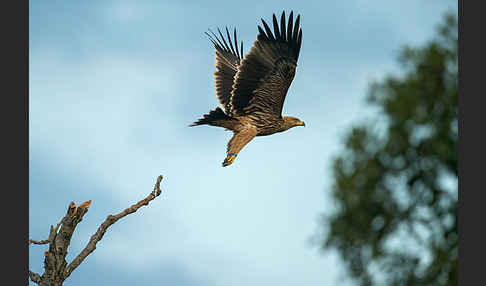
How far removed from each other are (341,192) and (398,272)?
1850 millimetres

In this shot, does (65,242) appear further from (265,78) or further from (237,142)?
(265,78)

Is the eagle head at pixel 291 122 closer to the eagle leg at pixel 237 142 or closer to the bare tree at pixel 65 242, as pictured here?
the eagle leg at pixel 237 142

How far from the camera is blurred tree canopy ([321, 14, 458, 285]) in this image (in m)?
11.3

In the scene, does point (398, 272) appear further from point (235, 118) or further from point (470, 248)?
point (235, 118)

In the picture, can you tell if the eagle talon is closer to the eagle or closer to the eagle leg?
the eagle leg

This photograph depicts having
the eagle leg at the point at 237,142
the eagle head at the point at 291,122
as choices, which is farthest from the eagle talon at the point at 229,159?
the eagle head at the point at 291,122

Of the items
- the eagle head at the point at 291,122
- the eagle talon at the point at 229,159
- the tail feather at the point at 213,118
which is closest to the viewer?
the eagle talon at the point at 229,159

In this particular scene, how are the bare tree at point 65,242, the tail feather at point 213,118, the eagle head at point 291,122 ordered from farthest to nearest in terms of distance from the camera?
the eagle head at point 291,122 → the tail feather at point 213,118 → the bare tree at point 65,242

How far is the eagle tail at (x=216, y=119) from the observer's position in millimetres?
11117

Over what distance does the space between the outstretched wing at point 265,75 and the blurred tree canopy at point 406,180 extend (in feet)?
6.91

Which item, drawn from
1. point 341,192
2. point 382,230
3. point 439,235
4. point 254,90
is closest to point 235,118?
point 254,90

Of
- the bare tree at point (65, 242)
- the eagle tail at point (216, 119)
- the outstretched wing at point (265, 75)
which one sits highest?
the outstretched wing at point (265, 75)
